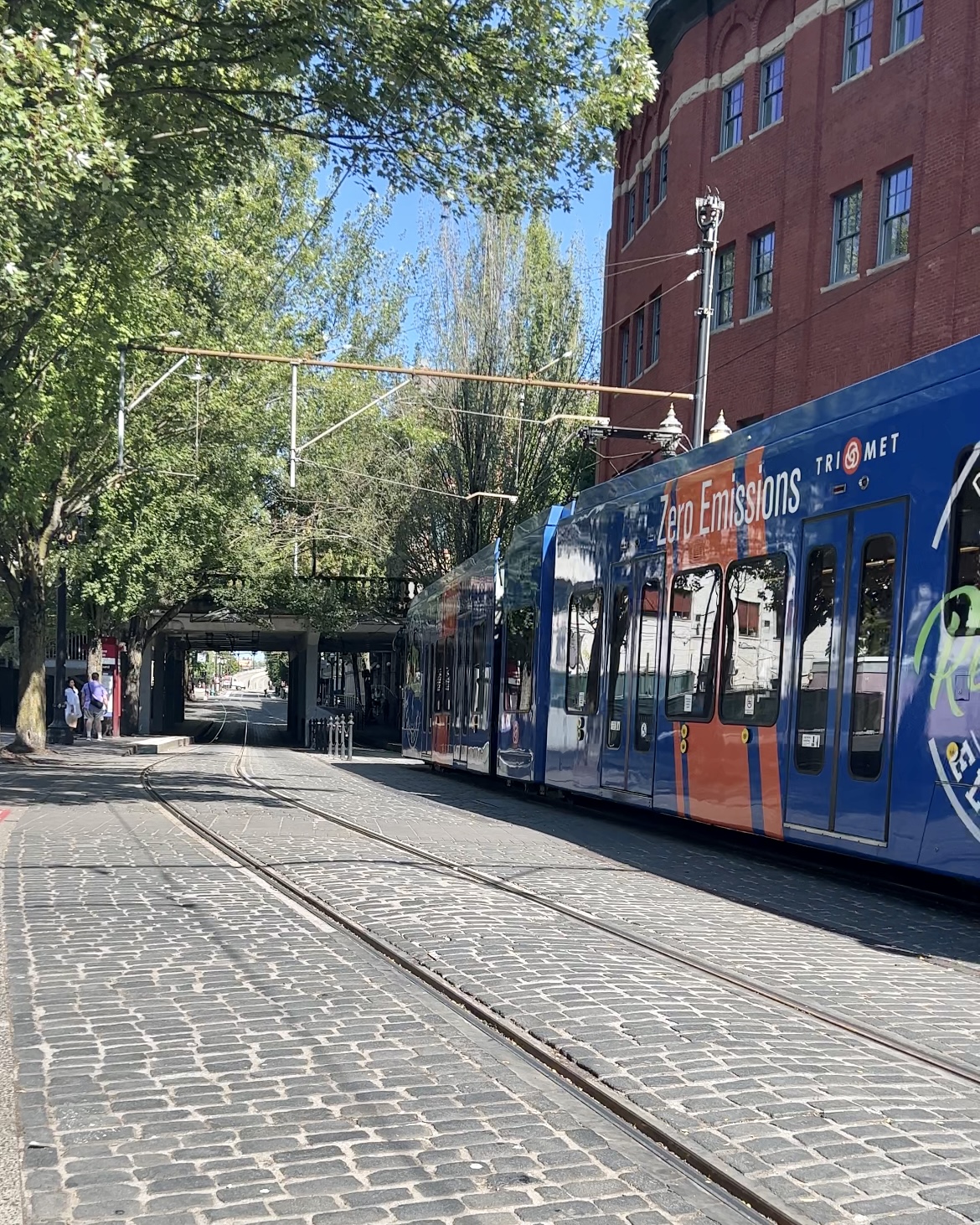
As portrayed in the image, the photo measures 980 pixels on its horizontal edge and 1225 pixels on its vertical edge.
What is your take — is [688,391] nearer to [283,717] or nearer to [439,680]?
[439,680]

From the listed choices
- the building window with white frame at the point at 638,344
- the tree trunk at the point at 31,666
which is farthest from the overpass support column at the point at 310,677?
the tree trunk at the point at 31,666

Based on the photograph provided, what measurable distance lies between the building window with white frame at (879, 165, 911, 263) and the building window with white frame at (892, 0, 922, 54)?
2.17 meters

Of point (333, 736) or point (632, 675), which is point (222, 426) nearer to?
point (333, 736)

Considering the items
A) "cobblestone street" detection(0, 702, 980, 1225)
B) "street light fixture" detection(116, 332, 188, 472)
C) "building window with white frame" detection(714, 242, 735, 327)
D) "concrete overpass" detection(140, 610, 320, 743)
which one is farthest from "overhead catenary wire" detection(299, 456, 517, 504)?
"cobblestone street" detection(0, 702, 980, 1225)

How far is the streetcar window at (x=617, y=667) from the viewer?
1345cm

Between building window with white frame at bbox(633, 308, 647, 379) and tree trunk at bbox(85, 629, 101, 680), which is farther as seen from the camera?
tree trunk at bbox(85, 629, 101, 680)

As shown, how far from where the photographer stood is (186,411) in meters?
27.3

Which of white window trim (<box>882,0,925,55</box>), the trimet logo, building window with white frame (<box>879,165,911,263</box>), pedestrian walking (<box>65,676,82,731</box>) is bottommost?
pedestrian walking (<box>65,676,82,731</box>)

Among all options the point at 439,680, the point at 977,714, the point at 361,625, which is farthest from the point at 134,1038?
the point at 361,625

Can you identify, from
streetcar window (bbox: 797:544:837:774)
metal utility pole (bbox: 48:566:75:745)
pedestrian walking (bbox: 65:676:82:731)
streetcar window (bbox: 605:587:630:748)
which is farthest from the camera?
pedestrian walking (bbox: 65:676:82:731)

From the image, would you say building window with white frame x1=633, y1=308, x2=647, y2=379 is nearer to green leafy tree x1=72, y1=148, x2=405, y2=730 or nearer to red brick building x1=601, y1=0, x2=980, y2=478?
red brick building x1=601, y1=0, x2=980, y2=478

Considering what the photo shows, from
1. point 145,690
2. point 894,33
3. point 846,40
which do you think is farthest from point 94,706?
point 894,33

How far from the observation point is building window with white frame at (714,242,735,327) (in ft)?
91.1

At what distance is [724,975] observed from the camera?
6.42 metres
